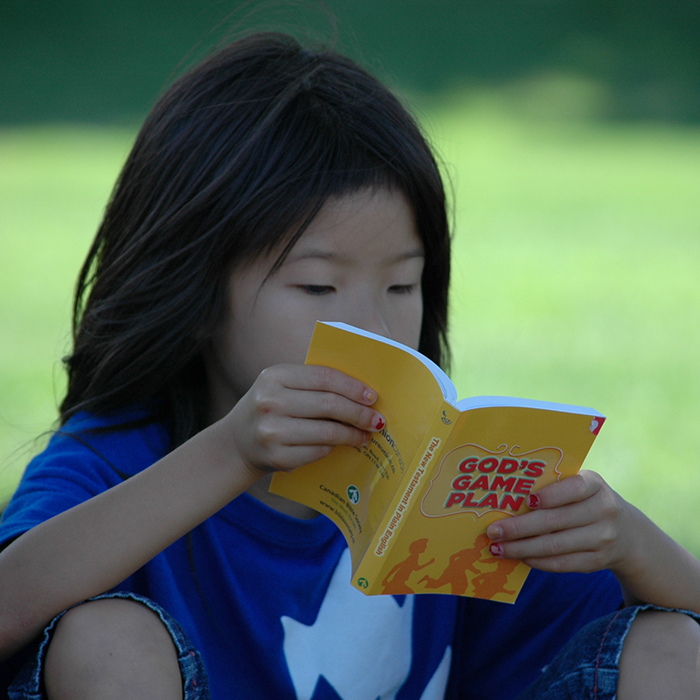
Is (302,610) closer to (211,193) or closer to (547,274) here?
(211,193)

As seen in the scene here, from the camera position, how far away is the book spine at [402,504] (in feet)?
2.85

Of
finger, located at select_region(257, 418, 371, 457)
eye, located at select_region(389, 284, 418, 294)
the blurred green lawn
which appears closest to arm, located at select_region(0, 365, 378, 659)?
finger, located at select_region(257, 418, 371, 457)

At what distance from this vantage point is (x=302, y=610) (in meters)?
1.25

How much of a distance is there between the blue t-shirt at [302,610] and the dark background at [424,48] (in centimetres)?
810

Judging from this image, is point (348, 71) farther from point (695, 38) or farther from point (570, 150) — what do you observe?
point (695, 38)

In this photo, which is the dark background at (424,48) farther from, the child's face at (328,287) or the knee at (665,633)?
the knee at (665,633)

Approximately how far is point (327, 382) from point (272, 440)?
0.29 ft

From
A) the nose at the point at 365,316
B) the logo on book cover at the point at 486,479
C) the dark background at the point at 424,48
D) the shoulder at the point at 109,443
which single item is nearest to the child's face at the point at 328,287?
the nose at the point at 365,316

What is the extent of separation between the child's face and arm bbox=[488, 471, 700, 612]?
1.15 feet

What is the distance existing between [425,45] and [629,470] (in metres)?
8.25

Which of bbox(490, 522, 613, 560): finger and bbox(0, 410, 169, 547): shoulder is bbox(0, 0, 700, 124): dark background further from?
bbox(490, 522, 613, 560): finger

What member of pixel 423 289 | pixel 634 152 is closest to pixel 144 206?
pixel 423 289

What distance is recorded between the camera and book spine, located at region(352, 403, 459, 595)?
0.87m

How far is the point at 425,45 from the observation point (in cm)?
973
